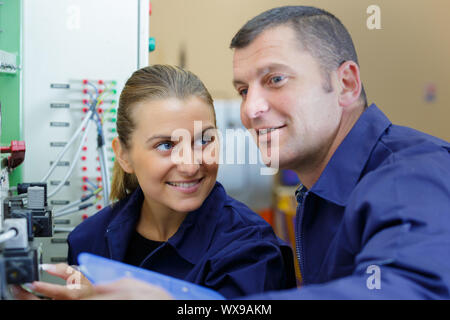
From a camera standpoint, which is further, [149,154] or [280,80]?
[149,154]

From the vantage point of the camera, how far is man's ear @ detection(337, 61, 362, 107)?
1000 mm

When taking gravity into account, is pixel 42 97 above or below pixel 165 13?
below

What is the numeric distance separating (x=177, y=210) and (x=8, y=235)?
0.48 m

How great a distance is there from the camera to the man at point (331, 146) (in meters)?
0.63

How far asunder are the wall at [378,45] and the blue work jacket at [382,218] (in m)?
1.28

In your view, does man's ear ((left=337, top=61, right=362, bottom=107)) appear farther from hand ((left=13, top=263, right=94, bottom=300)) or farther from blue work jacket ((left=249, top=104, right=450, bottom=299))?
hand ((left=13, top=263, right=94, bottom=300))

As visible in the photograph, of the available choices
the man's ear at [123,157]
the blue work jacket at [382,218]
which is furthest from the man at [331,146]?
the man's ear at [123,157]

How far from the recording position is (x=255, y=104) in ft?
3.10

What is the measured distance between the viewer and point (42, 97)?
168cm

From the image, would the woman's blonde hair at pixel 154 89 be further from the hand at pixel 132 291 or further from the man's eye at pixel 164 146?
the hand at pixel 132 291
